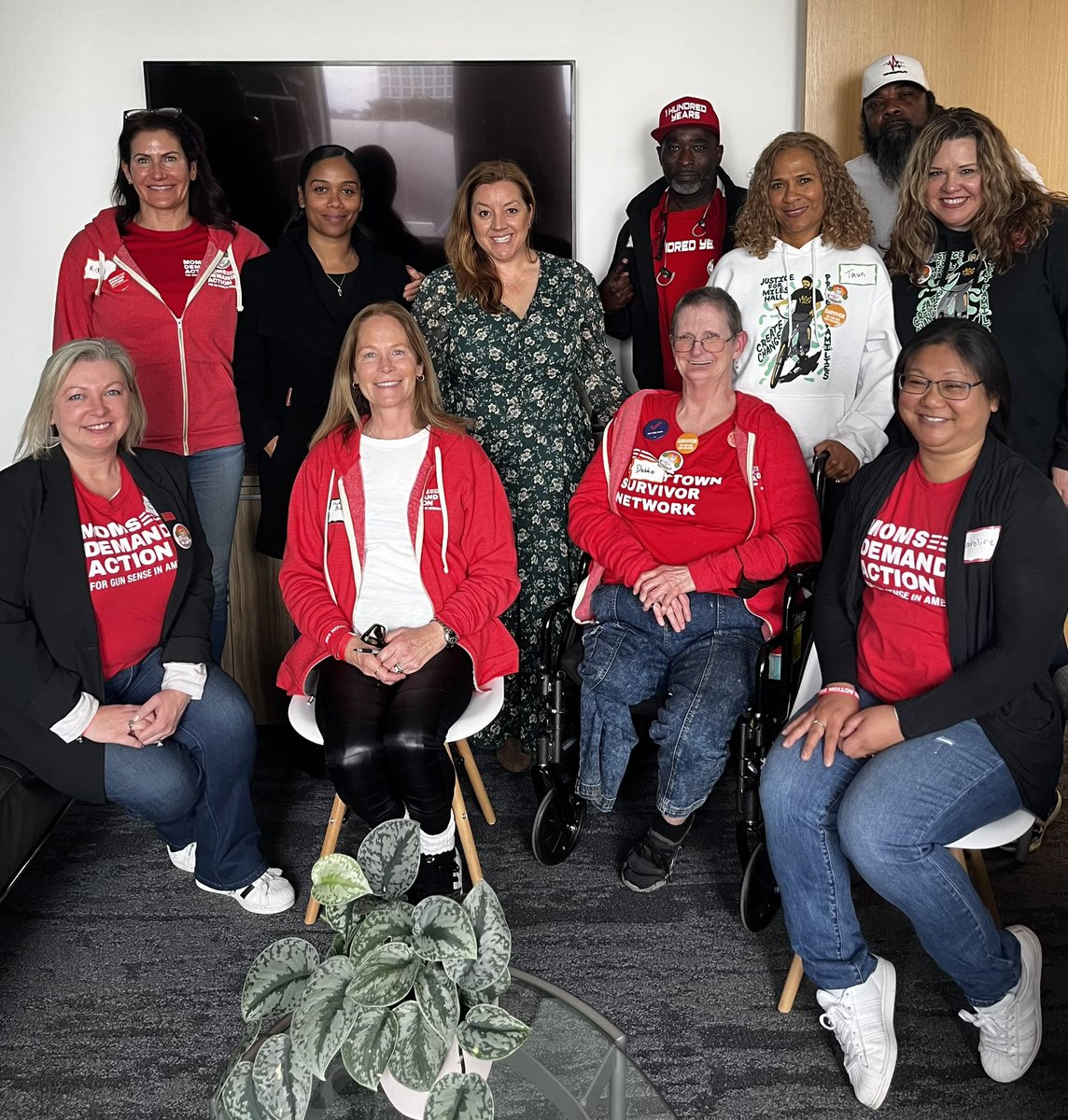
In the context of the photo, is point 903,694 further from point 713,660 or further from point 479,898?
point 479,898

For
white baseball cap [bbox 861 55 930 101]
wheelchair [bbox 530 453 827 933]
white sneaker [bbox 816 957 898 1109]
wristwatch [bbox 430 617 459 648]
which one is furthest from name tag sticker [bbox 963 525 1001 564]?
white baseball cap [bbox 861 55 930 101]

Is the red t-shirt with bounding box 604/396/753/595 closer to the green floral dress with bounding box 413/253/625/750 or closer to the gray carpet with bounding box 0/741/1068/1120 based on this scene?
the green floral dress with bounding box 413/253/625/750

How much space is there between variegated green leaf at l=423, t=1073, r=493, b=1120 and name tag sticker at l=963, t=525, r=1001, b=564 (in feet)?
4.14

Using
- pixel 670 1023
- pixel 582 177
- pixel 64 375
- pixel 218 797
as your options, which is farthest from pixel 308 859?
pixel 582 177

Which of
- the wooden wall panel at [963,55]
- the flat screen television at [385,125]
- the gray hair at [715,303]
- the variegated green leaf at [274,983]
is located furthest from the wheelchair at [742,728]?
the flat screen television at [385,125]

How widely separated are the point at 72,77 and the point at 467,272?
5.25 ft

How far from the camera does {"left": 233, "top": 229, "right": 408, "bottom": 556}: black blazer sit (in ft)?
10.1

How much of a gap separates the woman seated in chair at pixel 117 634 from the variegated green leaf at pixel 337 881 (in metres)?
1.23

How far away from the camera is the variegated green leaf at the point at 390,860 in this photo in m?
1.31

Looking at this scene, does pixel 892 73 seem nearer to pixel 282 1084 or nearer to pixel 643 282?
pixel 643 282

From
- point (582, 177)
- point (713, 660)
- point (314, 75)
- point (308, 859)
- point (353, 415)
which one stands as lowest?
point (308, 859)

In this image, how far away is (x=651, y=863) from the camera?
2602 millimetres

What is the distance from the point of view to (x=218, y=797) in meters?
2.51

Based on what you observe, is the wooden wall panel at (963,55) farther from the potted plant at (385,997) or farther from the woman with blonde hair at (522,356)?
the potted plant at (385,997)
